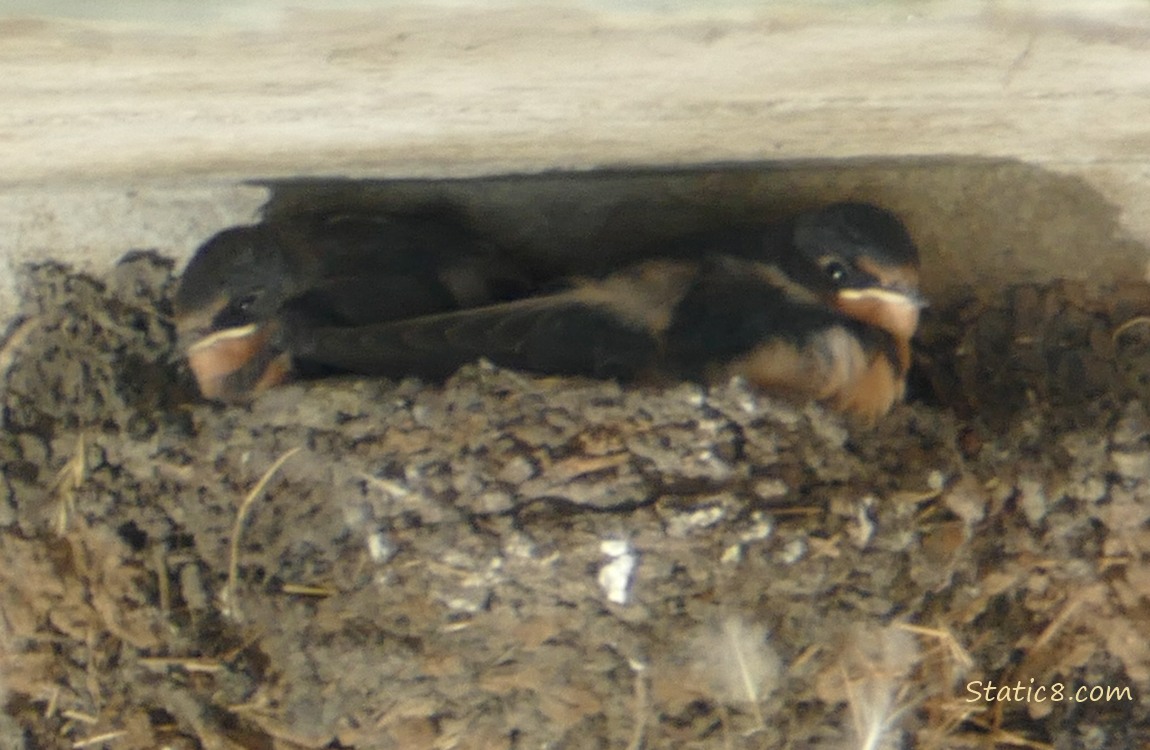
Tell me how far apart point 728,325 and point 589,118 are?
0.56m

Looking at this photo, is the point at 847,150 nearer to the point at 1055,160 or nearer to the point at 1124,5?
the point at 1055,160

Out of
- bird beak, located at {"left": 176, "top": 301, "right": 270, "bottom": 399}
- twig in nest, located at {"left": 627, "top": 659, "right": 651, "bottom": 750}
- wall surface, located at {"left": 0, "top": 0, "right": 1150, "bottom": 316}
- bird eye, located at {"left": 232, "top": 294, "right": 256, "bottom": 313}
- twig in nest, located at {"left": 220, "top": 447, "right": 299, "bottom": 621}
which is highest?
wall surface, located at {"left": 0, "top": 0, "right": 1150, "bottom": 316}

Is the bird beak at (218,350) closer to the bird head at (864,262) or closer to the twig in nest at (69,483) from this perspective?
the twig in nest at (69,483)

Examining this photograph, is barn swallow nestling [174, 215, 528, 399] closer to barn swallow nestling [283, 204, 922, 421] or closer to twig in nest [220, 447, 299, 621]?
barn swallow nestling [283, 204, 922, 421]

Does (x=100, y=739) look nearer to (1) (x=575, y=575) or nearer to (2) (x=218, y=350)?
(2) (x=218, y=350)

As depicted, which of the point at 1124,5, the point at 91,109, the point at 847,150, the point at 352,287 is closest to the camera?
the point at 1124,5

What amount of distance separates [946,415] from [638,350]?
57cm

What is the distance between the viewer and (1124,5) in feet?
5.29

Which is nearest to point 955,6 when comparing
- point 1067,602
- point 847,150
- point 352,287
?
point 847,150

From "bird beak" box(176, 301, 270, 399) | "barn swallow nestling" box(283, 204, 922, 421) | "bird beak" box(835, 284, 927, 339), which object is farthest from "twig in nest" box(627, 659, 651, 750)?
"bird beak" box(176, 301, 270, 399)

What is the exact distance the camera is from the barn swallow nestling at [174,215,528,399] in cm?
282

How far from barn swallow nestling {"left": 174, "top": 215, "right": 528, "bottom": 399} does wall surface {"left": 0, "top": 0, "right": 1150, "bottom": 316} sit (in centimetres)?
8

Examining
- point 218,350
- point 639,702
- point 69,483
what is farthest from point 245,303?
point 639,702

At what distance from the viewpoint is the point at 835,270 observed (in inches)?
107
